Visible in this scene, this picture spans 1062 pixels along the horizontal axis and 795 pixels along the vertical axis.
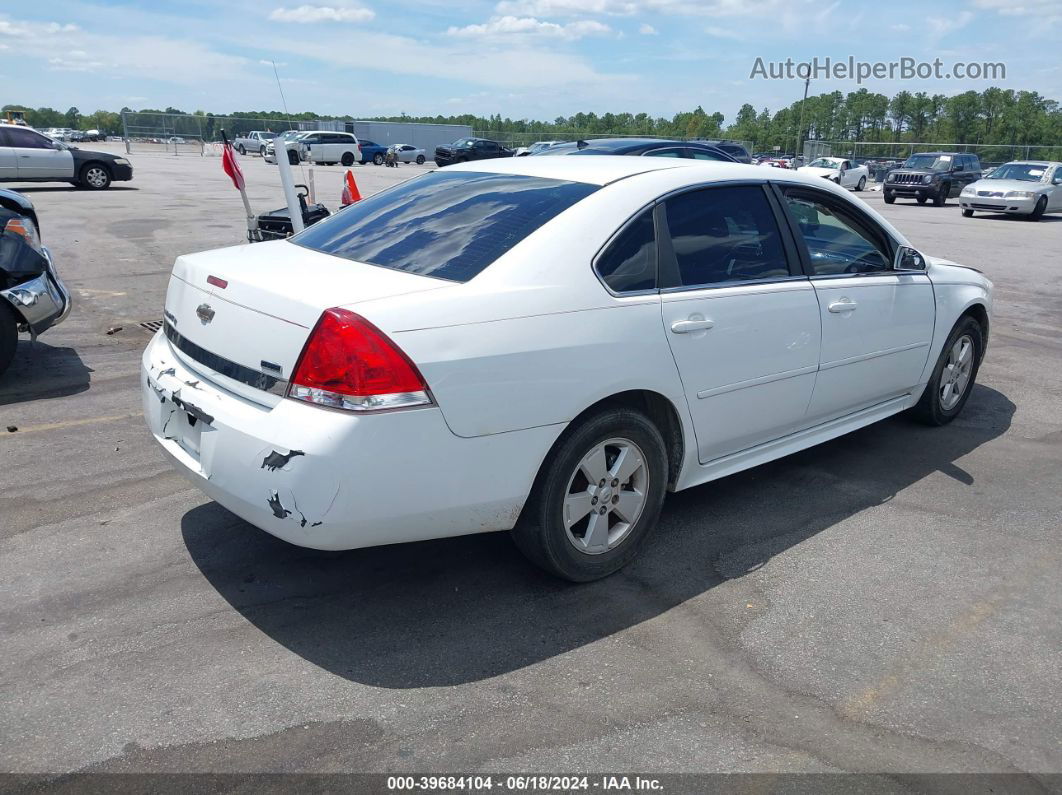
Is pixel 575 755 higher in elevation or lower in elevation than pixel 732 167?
lower

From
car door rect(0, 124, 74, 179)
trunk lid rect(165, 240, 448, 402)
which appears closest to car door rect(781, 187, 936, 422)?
trunk lid rect(165, 240, 448, 402)

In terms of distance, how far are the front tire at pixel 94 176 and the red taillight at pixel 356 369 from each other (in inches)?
914

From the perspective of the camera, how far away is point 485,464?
307 cm

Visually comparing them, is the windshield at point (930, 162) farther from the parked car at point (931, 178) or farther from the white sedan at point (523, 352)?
the white sedan at point (523, 352)

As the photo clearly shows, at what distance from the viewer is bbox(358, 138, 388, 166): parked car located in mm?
50469

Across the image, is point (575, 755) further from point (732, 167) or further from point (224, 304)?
point (732, 167)

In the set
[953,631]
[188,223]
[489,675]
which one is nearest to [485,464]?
[489,675]

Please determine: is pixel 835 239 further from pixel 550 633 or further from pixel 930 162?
pixel 930 162

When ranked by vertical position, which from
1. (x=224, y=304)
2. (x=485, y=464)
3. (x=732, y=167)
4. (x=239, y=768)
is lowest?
(x=239, y=768)

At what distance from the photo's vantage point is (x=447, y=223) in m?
3.67

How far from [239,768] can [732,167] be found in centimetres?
326

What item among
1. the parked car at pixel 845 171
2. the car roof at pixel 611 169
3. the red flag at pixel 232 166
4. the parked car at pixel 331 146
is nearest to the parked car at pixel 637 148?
the red flag at pixel 232 166

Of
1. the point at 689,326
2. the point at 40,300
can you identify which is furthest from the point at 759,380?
the point at 40,300

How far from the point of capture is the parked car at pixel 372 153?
5047cm
